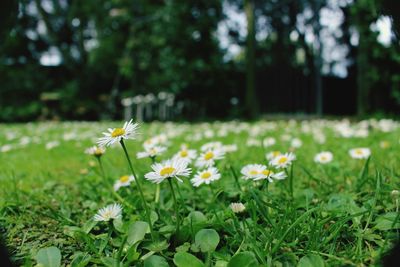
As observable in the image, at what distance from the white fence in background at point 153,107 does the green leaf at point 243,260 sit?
8760mm

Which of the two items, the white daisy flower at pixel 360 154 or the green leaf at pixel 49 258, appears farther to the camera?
the white daisy flower at pixel 360 154

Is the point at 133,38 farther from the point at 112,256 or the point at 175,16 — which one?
the point at 112,256

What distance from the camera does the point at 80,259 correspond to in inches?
33.6

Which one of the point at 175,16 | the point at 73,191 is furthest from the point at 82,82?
the point at 73,191

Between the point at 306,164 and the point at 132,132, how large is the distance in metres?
1.30

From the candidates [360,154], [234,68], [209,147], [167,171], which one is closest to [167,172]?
[167,171]

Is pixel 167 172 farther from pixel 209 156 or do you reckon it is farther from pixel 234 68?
pixel 234 68

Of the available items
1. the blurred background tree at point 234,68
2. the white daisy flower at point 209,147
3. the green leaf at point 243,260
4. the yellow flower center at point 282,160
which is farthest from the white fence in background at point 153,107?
the green leaf at point 243,260

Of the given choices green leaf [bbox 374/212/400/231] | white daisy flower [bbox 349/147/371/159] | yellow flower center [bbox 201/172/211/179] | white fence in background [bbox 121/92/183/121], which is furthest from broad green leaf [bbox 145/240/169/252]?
white fence in background [bbox 121/92/183/121]

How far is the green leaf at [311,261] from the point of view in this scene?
77cm

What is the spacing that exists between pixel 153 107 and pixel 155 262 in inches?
371

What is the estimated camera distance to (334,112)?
32.0 feet

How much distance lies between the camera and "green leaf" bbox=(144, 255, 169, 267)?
80 centimetres

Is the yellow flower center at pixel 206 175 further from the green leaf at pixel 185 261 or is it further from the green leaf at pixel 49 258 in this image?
the green leaf at pixel 49 258
